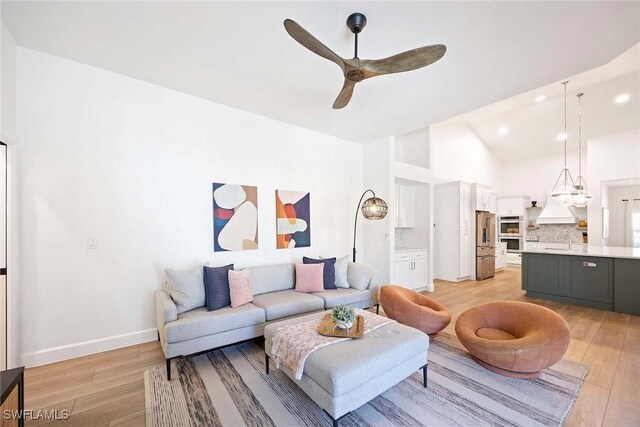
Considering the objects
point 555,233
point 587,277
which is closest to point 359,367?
point 587,277

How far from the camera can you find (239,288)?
2992mm

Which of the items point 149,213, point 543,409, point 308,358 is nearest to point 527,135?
point 543,409

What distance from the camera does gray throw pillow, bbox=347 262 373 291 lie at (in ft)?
12.5

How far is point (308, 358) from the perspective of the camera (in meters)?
1.87

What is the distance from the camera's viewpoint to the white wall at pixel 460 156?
6480 millimetres

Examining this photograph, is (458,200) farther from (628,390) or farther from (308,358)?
(308,358)

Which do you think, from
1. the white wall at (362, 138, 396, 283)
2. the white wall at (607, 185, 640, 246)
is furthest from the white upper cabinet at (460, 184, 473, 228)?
the white wall at (607, 185, 640, 246)

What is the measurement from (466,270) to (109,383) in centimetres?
683

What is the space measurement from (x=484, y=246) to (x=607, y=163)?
3471mm

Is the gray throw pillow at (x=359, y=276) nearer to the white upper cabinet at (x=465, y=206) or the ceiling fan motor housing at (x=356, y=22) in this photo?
the ceiling fan motor housing at (x=356, y=22)

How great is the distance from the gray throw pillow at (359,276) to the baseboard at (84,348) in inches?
102

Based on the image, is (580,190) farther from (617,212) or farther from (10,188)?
(10,188)

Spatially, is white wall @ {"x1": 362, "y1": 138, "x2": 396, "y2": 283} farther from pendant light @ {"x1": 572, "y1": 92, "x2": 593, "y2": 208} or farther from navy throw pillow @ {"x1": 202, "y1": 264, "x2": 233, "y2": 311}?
pendant light @ {"x1": 572, "y1": 92, "x2": 593, "y2": 208}

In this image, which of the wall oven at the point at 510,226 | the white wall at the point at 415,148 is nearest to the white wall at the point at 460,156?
the white wall at the point at 415,148
